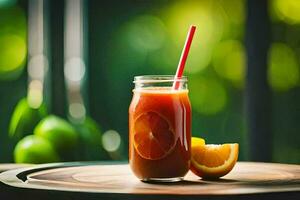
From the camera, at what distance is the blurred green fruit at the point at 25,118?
2.51 m

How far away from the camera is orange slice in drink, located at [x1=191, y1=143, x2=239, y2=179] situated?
1284 mm

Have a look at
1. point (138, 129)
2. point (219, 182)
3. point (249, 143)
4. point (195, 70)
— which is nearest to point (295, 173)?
point (219, 182)

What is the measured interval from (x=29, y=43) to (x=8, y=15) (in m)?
0.14

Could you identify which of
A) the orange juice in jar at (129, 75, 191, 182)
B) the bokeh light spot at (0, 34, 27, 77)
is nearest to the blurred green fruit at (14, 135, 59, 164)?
the bokeh light spot at (0, 34, 27, 77)

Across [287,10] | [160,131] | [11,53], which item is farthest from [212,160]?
[11,53]

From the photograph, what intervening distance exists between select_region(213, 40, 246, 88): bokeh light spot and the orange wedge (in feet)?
4.18

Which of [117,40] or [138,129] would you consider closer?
[138,129]

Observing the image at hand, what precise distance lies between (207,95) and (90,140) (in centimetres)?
50

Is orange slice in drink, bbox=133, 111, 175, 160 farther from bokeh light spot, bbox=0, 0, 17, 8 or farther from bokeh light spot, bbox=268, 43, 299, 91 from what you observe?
bokeh light spot, bbox=0, 0, 17, 8

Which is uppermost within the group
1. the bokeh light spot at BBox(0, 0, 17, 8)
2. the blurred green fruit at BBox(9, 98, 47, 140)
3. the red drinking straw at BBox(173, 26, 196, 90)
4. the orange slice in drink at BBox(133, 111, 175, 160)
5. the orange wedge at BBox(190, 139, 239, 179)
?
the bokeh light spot at BBox(0, 0, 17, 8)

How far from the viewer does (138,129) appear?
126 centimetres

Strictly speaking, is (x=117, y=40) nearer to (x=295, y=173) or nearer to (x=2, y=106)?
(x=2, y=106)

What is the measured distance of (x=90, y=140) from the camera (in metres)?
2.51

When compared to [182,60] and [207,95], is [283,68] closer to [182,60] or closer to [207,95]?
[207,95]
